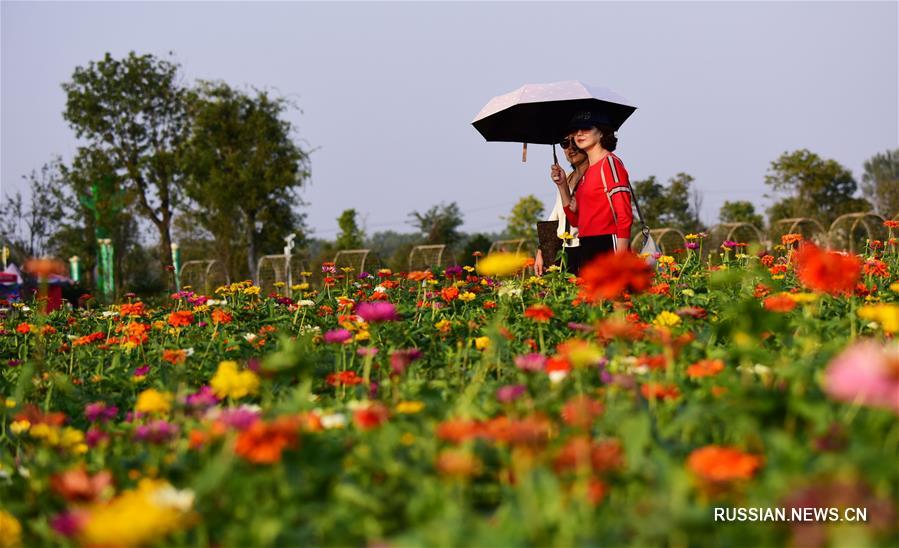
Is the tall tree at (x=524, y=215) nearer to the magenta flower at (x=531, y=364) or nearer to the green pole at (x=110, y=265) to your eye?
the green pole at (x=110, y=265)

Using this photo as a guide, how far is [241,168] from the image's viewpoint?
31.2 metres

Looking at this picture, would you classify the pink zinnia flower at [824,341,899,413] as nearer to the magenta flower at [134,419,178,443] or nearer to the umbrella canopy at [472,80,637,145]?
the magenta flower at [134,419,178,443]

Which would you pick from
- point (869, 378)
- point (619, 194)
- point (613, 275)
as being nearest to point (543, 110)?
point (619, 194)

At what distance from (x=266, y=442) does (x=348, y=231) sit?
39490 mm

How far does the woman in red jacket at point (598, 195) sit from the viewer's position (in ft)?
17.9

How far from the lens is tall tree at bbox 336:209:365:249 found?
132 feet

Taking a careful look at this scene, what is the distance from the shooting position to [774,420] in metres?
1.80

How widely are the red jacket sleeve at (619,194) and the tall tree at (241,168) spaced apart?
84.9 ft

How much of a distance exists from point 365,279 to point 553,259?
1361 millimetres

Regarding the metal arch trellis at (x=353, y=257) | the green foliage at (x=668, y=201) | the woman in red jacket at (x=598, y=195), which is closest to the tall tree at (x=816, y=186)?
the green foliage at (x=668, y=201)

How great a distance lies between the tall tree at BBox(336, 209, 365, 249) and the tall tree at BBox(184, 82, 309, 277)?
25.8 ft

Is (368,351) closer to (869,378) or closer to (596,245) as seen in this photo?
(869,378)

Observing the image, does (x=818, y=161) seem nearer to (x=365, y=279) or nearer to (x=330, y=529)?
(x=365, y=279)

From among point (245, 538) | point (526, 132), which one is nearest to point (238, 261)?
point (526, 132)
